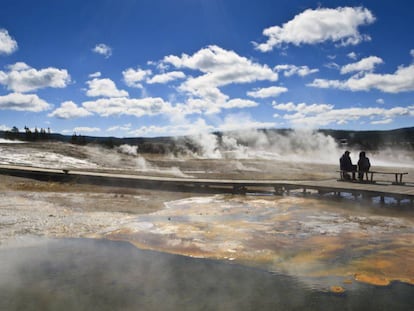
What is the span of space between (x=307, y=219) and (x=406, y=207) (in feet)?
12.3

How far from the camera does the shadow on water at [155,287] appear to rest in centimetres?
519

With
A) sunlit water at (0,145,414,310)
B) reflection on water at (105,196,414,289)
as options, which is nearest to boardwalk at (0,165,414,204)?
reflection on water at (105,196,414,289)

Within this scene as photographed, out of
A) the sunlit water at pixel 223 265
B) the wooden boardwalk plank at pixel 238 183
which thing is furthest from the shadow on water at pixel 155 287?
the wooden boardwalk plank at pixel 238 183

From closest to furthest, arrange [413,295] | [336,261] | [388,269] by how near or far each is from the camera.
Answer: [413,295] → [388,269] → [336,261]

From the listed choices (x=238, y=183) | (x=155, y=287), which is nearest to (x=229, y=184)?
(x=238, y=183)

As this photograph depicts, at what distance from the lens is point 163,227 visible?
943 cm

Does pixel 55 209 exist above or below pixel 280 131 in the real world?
below

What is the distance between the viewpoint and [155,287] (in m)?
5.77

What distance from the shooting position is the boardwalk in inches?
485

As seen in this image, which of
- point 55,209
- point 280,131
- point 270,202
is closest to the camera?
point 55,209

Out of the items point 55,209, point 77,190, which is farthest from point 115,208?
point 77,190

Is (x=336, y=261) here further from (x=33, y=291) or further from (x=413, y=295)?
(x=33, y=291)

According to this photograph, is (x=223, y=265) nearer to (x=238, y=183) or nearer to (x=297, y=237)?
(x=297, y=237)

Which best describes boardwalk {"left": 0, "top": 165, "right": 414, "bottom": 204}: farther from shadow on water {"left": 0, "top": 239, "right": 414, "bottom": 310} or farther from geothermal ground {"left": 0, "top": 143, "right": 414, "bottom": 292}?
shadow on water {"left": 0, "top": 239, "right": 414, "bottom": 310}
